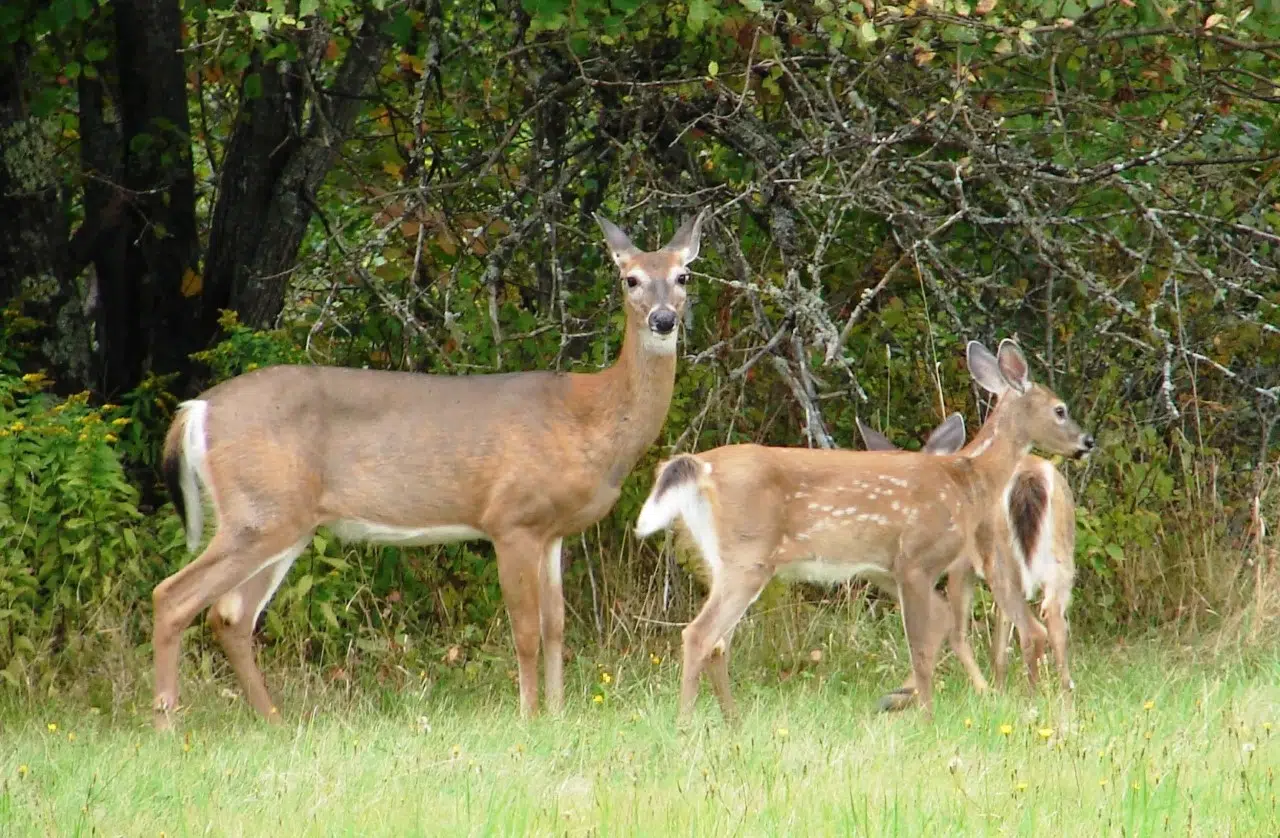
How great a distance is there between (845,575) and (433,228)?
223cm

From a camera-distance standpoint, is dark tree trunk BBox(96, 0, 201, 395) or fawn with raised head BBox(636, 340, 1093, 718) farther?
dark tree trunk BBox(96, 0, 201, 395)

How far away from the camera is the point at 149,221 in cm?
848

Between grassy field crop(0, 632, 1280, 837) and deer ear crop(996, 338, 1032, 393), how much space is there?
108 centimetres

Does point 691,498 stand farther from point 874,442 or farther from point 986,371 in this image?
point 986,371

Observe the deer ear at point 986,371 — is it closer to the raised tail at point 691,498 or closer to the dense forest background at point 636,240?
the dense forest background at point 636,240

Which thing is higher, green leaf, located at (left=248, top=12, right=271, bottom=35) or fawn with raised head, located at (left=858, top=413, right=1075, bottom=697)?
green leaf, located at (left=248, top=12, right=271, bottom=35)

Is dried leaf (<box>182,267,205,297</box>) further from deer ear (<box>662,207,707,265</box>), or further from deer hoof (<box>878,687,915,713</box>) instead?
deer hoof (<box>878,687,915,713</box>)

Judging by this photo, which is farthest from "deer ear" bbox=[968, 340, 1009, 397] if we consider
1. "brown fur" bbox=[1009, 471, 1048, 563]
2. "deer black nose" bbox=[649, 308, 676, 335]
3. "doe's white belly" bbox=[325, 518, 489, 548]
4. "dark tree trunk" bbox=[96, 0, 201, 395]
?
"dark tree trunk" bbox=[96, 0, 201, 395]

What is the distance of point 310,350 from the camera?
8.09 m

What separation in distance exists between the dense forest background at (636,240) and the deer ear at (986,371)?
0.24m

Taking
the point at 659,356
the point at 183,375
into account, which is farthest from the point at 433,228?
the point at 183,375

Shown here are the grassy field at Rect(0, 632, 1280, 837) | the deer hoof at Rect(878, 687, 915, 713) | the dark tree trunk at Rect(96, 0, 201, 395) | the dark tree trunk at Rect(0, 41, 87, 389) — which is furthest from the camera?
the dark tree trunk at Rect(96, 0, 201, 395)

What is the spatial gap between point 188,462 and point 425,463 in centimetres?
83

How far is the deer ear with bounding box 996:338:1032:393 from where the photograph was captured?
7.18 meters
